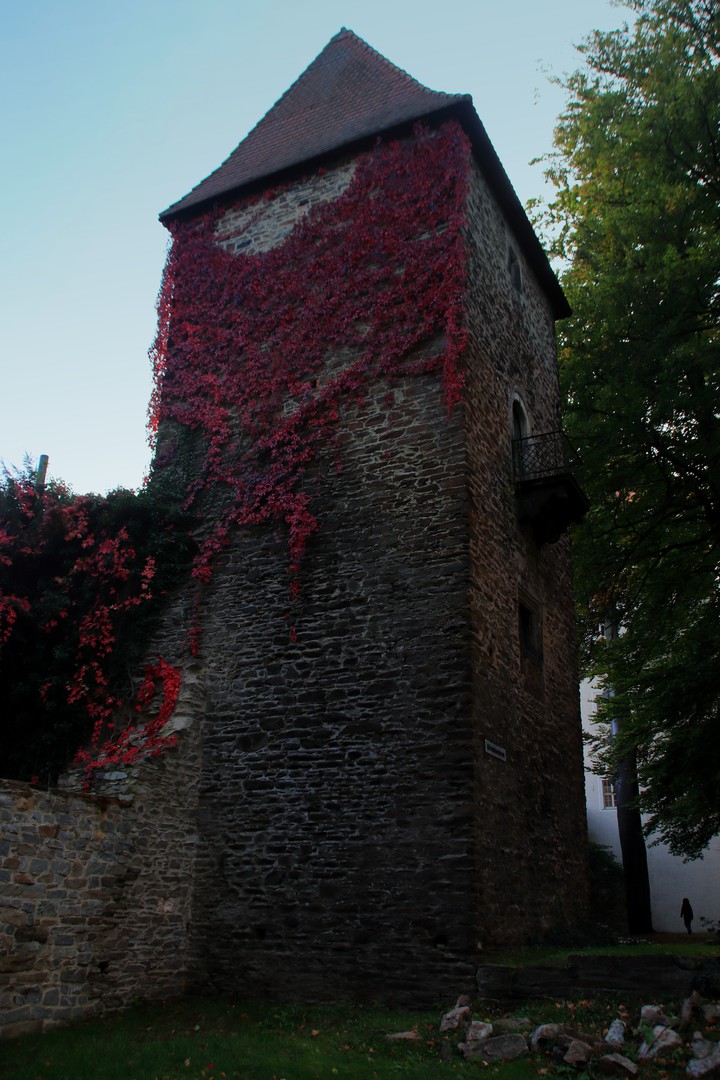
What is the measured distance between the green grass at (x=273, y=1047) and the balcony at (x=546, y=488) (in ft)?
21.3

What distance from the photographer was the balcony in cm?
1234

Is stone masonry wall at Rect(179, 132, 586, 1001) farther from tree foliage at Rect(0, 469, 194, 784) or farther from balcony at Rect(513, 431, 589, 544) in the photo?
tree foliage at Rect(0, 469, 194, 784)

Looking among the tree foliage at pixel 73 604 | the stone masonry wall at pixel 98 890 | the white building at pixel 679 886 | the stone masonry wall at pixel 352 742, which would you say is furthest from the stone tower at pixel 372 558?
the white building at pixel 679 886

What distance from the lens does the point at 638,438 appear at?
13.7 meters

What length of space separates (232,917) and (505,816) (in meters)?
3.36

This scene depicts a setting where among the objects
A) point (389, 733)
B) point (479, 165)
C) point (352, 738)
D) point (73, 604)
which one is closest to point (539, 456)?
point (479, 165)

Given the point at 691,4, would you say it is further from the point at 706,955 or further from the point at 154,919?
the point at 154,919

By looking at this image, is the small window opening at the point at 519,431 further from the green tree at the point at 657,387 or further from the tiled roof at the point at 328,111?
the tiled roof at the point at 328,111

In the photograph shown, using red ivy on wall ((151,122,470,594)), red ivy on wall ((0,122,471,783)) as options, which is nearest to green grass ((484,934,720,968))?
red ivy on wall ((0,122,471,783))

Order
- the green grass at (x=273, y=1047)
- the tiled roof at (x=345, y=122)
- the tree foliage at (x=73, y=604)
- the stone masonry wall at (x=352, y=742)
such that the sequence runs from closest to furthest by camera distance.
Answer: the green grass at (x=273, y=1047)
the stone masonry wall at (x=352, y=742)
the tree foliage at (x=73, y=604)
the tiled roof at (x=345, y=122)

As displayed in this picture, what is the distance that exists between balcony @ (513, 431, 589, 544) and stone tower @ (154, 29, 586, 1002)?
5 cm

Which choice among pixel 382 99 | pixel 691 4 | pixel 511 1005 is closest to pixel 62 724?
pixel 511 1005

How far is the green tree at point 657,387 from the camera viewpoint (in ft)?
43.1

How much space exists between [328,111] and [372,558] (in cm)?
887
